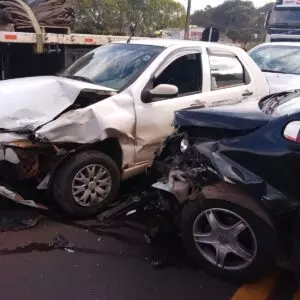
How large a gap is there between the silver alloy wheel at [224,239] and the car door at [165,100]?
1.56 metres

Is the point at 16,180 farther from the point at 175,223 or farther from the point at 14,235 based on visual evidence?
the point at 175,223

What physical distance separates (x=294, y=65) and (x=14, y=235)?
22.3 feet

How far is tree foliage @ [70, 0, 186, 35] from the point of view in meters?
25.3

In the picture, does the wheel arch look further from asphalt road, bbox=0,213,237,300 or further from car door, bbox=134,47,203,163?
asphalt road, bbox=0,213,237,300

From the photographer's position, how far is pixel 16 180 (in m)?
A: 4.49

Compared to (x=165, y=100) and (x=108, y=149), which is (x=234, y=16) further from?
(x=108, y=149)

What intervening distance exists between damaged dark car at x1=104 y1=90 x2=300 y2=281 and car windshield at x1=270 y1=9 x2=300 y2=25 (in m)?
12.0

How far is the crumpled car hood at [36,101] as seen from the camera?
4227 millimetres

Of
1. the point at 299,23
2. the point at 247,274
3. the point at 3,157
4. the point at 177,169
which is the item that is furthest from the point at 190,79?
the point at 299,23

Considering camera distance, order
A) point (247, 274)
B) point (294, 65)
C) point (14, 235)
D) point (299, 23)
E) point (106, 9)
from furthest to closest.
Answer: point (106, 9) < point (299, 23) < point (294, 65) < point (14, 235) < point (247, 274)

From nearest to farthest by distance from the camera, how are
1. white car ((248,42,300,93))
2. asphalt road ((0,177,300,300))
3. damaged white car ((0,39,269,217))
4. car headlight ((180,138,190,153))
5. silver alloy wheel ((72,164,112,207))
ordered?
asphalt road ((0,177,300,300)) → car headlight ((180,138,190,153)) → damaged white car ((0,39,269,217)) → silver alloy wheel ((72,164,112,207)) → white car ((248,42,300,93))

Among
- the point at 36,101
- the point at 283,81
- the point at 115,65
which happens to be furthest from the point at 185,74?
the point at 283,81

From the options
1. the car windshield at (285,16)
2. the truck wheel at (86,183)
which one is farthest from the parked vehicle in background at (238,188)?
the car windshield at (285,16)

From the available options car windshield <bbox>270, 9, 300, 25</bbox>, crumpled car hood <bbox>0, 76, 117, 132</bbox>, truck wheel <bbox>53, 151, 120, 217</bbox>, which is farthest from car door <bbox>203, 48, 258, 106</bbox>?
car windshield <bbox>270, 9, 300, 25</bbox>
